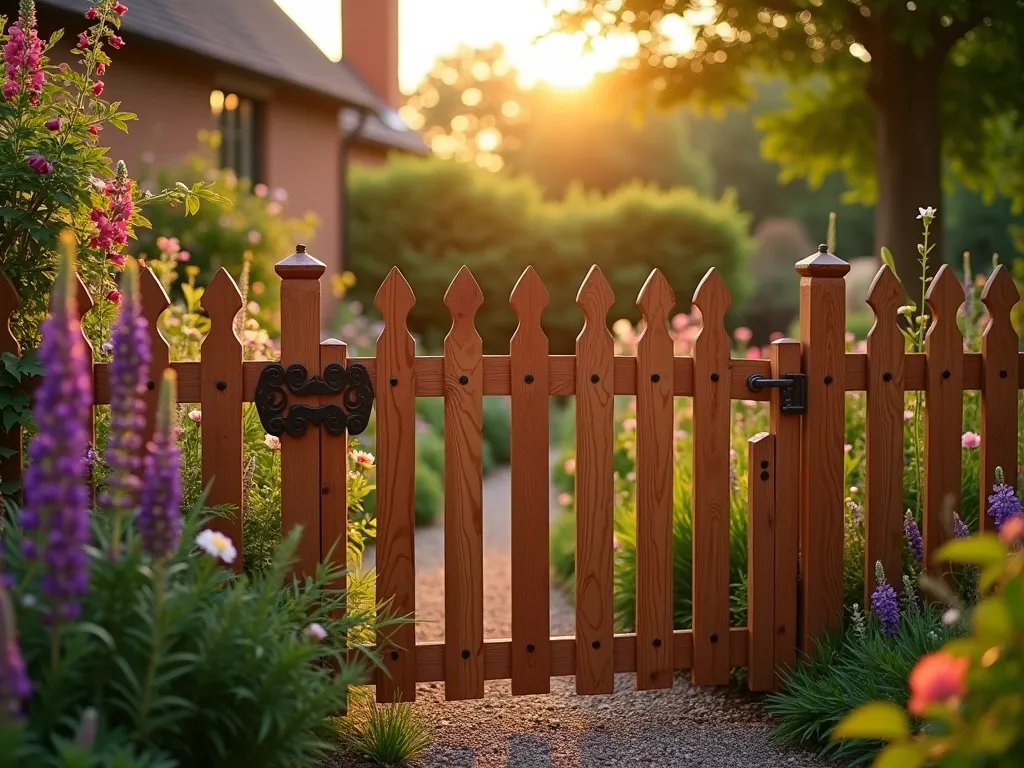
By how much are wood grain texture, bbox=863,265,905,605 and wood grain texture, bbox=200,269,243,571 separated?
6.82 ft

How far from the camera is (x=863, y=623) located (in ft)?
12.1

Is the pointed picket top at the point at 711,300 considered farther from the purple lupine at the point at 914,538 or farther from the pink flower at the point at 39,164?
the pink flower at the point at 39,164

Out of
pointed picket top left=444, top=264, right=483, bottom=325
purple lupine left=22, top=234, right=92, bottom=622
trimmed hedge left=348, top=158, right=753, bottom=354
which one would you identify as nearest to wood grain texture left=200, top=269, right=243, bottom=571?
pointed picket top left=444, top=264, right=483, bottom=325

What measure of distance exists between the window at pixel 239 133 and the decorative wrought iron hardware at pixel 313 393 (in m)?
9.34

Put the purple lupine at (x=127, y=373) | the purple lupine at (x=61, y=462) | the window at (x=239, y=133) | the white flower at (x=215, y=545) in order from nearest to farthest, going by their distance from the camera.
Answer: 1. the purple lupine at (x=61, y=462)
2. the purple lupine at (x=127, y=373)
3. the white flower at (x=215, y=545)
4. the window at (x=239, y=133)

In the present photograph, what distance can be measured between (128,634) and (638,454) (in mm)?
1832

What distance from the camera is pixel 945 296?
150 inches

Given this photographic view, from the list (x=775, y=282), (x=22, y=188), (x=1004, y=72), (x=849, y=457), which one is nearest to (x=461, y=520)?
(x=22, y=188)

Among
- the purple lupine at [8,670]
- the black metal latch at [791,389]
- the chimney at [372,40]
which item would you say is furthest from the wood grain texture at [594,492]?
the chimney at [372,40]

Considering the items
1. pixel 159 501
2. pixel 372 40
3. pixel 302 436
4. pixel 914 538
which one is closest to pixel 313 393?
pixel 302 436

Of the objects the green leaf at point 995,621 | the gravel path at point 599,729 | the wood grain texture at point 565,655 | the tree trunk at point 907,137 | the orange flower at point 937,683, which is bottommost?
the gravel path at point 599,729

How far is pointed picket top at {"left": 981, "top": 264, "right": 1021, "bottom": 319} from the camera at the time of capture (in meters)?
3.82

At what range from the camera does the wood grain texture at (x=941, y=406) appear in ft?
12.5

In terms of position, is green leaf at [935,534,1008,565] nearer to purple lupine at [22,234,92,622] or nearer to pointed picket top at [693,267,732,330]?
purple lupine at [22,234,92,622]
